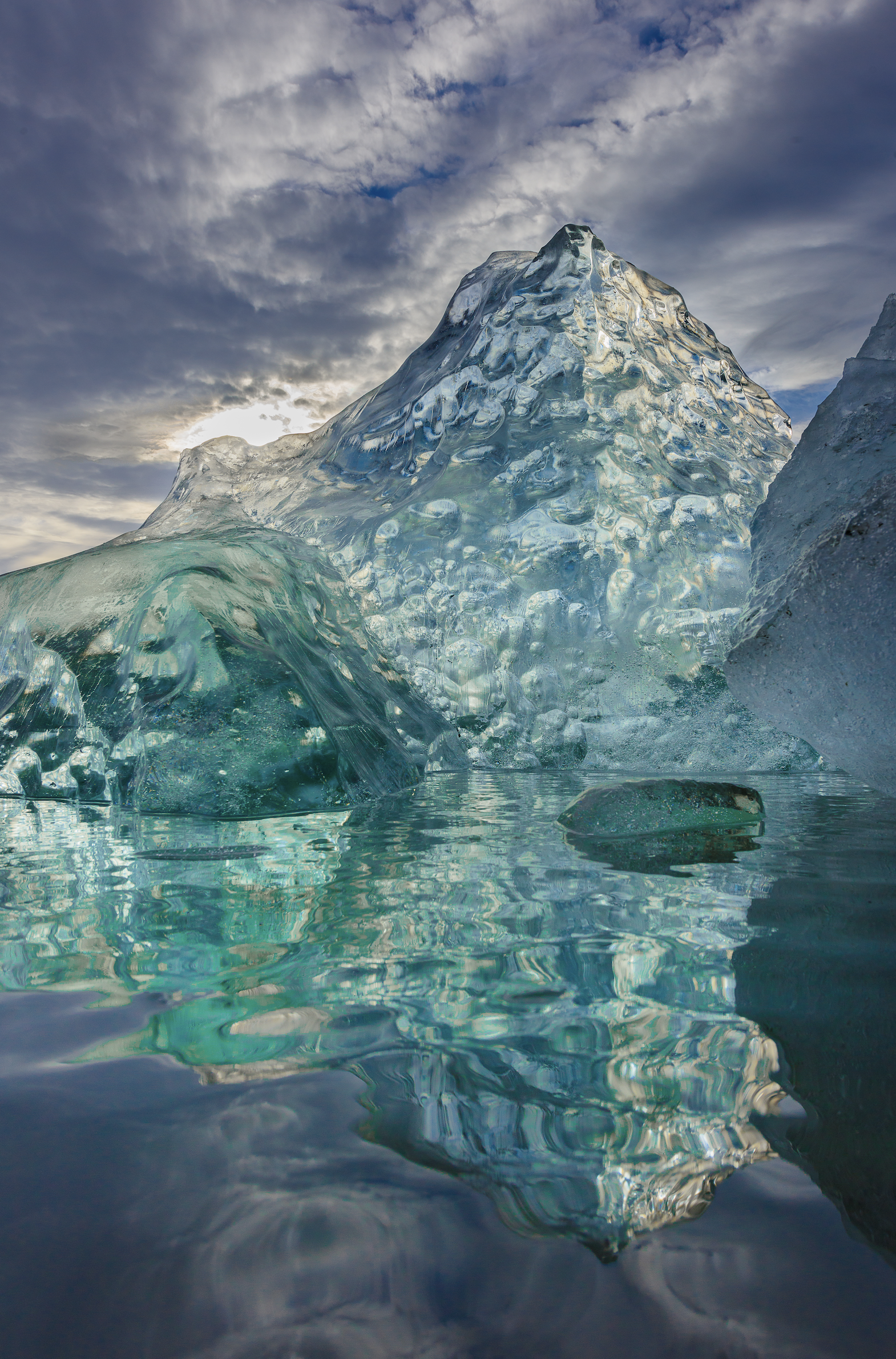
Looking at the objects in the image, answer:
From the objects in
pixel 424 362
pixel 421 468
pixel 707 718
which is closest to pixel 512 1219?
pixel 707 718

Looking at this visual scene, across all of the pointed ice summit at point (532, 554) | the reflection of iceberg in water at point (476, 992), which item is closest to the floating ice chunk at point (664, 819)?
the reflection of iceberg in water at point (476, 992)

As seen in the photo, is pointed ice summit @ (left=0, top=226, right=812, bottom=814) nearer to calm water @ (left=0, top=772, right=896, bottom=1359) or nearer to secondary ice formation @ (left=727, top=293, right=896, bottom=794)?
secondary ice formation @ (left=727, top=293, right=896, bottom=794)

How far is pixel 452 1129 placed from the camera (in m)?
0.81

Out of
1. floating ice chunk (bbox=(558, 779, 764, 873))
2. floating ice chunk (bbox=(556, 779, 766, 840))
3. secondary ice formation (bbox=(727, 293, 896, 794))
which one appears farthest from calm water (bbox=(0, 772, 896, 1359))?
floating ice chunk (bbox=(556, 779, 766, 840))

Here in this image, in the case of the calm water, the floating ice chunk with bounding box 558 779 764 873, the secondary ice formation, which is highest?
the secondary ice formation

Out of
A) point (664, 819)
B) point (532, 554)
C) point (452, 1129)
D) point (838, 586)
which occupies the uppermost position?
point (532, 554)

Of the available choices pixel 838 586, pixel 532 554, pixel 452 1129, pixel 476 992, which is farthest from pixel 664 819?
pixel 532 554

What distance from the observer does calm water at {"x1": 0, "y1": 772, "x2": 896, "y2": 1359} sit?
1.89 feet

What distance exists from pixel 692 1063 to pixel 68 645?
173 inches

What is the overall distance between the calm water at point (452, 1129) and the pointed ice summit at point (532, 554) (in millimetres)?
3176

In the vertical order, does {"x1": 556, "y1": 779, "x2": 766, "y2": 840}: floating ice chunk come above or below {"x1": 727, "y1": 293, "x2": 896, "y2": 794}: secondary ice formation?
below

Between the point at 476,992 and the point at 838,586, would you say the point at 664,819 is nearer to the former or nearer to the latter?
the point at 838,586

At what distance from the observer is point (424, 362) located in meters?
7.42

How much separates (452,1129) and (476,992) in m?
0.36
